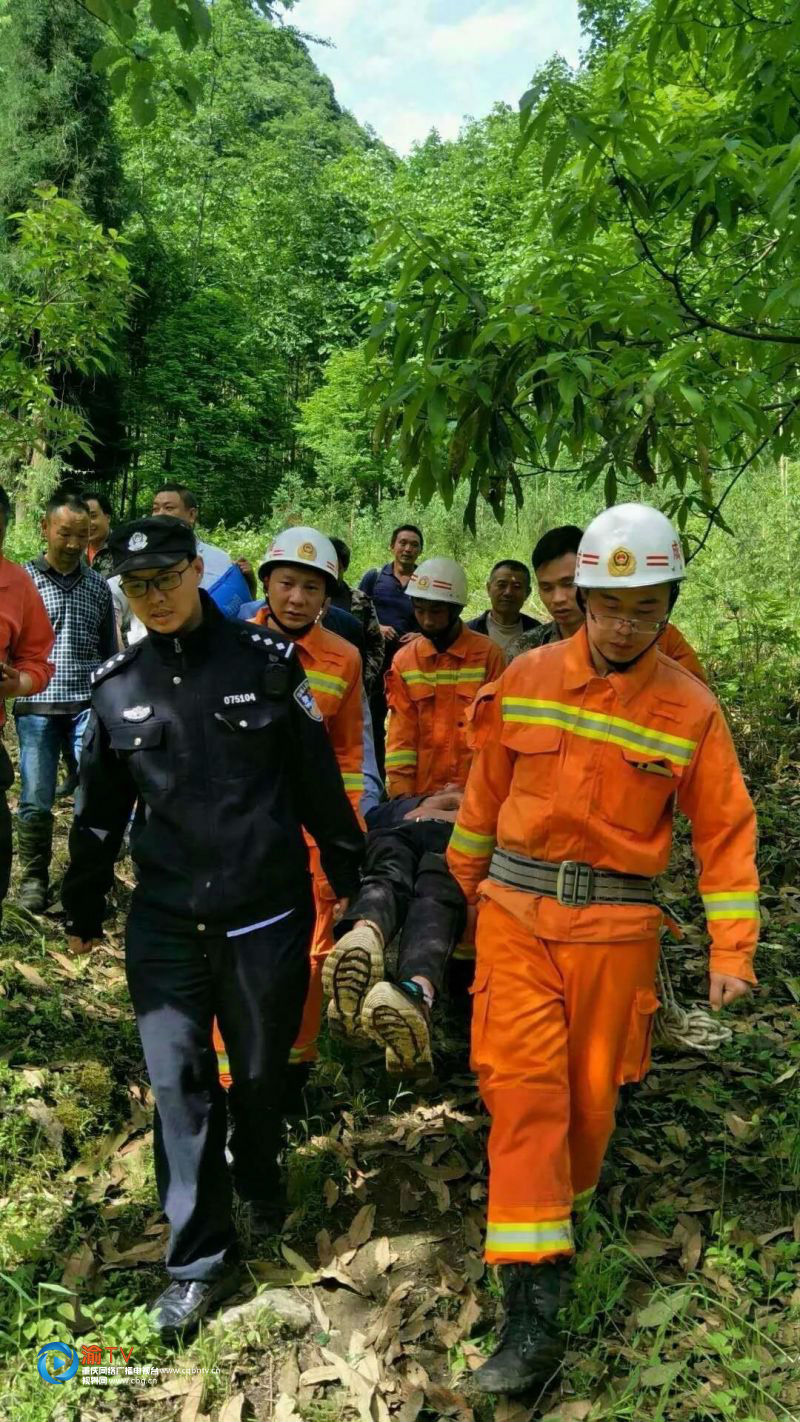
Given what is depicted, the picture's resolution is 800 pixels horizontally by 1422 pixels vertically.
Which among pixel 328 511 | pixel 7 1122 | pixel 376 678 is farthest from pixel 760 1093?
pixel 328 511

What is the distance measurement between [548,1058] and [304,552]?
2175 mm

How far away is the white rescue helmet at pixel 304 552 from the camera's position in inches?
167

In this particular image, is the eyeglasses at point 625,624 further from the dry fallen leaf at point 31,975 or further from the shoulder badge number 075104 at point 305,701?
the dry fallen leaf at point 31,975

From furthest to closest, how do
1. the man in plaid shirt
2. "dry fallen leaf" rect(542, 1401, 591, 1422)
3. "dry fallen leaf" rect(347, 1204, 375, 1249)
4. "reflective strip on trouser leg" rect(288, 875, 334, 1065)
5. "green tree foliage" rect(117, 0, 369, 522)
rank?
"green tree foliage" rect(117, 0, 369, 522) → the man in plaid shirt → "reflective strip on trouser leg" rect(288, 875, 334, 1065) → "dry fallen leaf" rect(347, 1204, 375, 1249) → "dry fallen leaf" rect(542, 1401, 591, 1422)

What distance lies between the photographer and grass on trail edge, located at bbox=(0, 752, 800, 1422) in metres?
Result: 2.91

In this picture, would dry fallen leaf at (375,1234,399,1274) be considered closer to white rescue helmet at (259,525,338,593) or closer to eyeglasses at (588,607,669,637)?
eyeglasses at (588,607,669,637)

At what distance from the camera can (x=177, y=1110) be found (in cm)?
310

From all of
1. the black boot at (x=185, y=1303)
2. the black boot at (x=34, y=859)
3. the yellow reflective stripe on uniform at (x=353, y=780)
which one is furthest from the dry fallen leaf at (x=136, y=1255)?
the black boot at (x=34, y=859)

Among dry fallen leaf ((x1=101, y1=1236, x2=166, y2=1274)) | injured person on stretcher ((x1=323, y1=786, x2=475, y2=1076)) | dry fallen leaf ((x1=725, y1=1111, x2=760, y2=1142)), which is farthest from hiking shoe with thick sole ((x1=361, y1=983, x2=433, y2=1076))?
dry fallen leaf ((x1=725, y1=1111, x2=760, y2=1142))

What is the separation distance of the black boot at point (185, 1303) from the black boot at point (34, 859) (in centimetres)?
284

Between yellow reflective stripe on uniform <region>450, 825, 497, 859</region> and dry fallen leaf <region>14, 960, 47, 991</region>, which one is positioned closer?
yellow reflective stripe on uniform <region>450, 825, 497, 859</region>

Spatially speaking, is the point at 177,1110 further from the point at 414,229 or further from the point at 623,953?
the point at 414,229

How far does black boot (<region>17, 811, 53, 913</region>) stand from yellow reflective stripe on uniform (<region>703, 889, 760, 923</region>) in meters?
3.83

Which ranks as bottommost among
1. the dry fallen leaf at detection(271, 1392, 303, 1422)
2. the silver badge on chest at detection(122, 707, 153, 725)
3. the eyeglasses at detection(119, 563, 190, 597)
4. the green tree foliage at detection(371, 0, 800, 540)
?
the dry fallen leaf at detection(271, 1392, 303, 1422)
